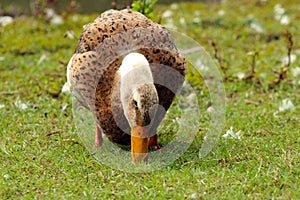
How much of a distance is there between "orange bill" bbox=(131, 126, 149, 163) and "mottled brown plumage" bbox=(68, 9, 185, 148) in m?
0.22

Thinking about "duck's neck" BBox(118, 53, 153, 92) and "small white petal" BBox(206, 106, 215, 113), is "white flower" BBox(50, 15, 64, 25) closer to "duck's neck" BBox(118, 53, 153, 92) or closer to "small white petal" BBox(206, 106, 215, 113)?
"small white petal" BBox(206, 106, 215, 113)

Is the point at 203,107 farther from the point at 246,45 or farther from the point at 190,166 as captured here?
the point at 246,45

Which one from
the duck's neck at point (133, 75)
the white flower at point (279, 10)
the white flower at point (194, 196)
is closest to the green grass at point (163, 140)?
the white flower at point (194, 196)

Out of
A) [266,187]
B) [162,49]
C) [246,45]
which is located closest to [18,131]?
[162,49]

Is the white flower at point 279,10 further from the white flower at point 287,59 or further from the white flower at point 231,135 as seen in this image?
the white flower at point 231,135

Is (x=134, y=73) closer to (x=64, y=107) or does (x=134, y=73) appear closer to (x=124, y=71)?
(x=124, y=71)

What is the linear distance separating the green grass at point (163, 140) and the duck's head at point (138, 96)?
0.32 metres

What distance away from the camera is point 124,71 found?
3.55 m

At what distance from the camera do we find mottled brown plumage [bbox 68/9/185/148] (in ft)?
12.3

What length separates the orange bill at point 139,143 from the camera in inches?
140

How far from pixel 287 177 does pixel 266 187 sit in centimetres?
20

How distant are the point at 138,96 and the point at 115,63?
0.49 meters

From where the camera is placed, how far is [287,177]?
3.60 meters

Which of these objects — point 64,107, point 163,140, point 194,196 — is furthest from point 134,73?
point 64,107
